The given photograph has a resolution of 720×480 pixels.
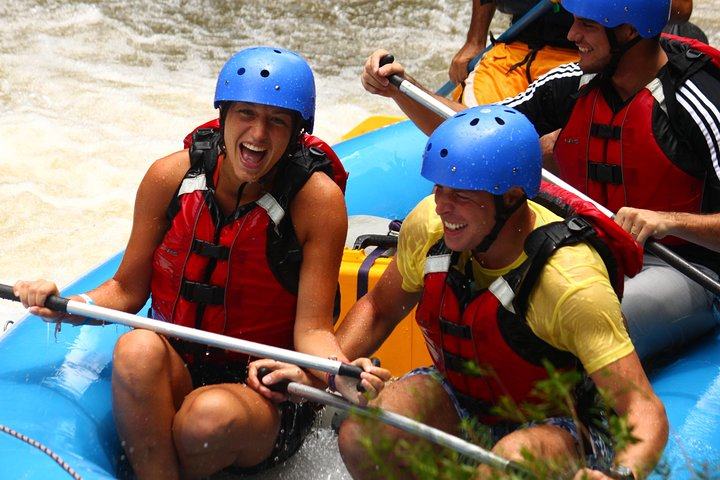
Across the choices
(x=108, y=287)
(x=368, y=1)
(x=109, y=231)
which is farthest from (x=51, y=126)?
(x=108, y=287)

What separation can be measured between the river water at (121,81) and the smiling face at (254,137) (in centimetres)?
197

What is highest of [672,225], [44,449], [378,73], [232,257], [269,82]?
[269,82]

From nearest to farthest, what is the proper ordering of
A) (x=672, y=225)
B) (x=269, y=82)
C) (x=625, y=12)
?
(x=269, y=82), (x=672, y=225), (x=625, y=12)

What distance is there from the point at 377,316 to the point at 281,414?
0.29 meters

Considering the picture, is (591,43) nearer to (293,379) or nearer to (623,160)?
(623,160)

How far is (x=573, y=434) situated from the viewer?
6.63 feet

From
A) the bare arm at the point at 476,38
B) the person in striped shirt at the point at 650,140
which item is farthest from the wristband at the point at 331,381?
the bare arm at the point at 476,38

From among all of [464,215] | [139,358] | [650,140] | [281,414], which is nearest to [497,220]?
[464,215]

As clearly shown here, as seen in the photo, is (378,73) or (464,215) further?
(378,73)

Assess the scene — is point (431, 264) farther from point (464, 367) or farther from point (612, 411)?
point (612, 411)

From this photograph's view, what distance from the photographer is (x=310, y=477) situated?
→ 2395mm

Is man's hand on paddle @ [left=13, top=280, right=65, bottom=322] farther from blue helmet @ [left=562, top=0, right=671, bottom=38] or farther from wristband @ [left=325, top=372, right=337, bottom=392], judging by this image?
blue helmet @ [left=562, top=0, right=671, bottom=38]

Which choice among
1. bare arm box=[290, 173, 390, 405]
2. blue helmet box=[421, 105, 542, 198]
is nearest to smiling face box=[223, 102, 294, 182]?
bare arm box=[290, 173, 390, 405]

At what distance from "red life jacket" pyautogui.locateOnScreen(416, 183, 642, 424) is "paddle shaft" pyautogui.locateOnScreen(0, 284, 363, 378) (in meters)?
0.22
